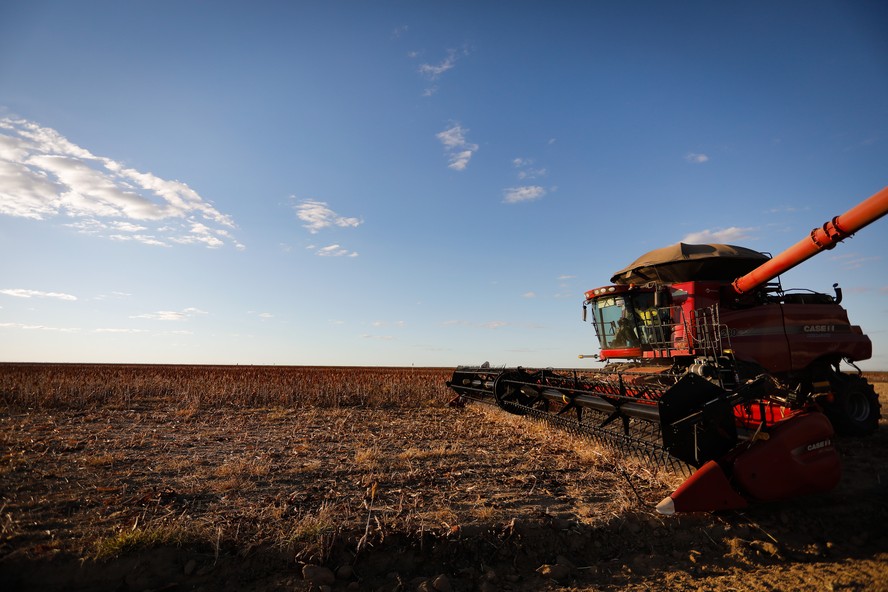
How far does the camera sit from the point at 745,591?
304 cm

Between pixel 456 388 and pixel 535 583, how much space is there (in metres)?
6.96

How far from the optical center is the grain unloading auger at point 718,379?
381cm

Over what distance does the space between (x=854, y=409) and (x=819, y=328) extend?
4.99 ft

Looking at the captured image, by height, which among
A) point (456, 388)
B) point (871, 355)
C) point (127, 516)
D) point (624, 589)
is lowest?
point (624, 589)

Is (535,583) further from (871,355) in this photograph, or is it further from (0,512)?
(871,355)

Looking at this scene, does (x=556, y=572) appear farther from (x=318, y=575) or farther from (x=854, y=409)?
(x=854, y=409)

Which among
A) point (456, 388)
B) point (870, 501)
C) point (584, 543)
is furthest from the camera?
point (456, 388)

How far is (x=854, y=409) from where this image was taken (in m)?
8.16

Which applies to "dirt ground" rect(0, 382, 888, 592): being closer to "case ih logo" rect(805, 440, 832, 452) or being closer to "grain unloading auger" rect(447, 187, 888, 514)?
"grain unloading auger" rect(447, 187, 888, 514)

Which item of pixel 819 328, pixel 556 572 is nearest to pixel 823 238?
pixel 819 328

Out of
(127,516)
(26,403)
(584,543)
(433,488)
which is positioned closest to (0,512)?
(127,516)

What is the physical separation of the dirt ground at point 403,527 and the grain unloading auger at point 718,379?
Result: 1.35 feet

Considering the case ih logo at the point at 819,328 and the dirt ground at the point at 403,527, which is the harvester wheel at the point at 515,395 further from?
the case ih logo at the point at 819,328

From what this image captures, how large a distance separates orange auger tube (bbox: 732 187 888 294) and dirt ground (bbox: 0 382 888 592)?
3040 mm
